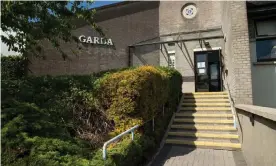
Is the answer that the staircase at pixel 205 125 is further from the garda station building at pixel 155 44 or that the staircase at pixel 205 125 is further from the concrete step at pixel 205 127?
the garda station building at pixel 155 44

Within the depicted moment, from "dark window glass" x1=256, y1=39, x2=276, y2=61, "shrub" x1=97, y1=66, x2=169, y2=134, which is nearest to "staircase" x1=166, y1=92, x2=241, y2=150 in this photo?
"shrub" x1=97, y1=66, x2=169, y2=134

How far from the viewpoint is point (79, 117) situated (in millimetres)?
5551

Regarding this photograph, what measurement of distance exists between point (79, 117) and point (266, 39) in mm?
5867

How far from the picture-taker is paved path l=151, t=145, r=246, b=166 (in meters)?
5.54

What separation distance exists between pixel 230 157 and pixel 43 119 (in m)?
4.63

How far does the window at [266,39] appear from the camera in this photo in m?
6.72

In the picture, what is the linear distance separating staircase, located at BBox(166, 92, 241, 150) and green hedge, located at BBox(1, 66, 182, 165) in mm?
1040

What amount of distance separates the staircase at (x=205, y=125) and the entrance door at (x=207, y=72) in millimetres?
3474

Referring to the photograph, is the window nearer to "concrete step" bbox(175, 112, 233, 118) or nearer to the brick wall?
the brick wall

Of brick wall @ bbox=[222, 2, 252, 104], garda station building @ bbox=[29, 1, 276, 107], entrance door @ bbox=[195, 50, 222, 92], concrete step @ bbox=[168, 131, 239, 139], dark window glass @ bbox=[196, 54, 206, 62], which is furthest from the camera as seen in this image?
dark window glass @ bbox=[196, 54, 206, 62]

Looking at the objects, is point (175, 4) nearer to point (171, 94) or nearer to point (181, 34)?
point (181, 34)

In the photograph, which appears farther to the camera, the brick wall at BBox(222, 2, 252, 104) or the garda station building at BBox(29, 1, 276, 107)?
the garda station building at BBox(29, 1, 276, 107)

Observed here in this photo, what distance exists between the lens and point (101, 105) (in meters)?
5.67

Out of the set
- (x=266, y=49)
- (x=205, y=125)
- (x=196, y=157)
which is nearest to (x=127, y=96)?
(x=196, y=157)
